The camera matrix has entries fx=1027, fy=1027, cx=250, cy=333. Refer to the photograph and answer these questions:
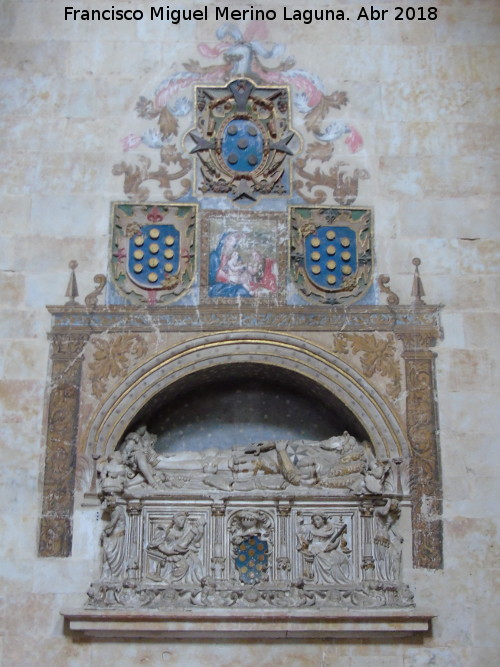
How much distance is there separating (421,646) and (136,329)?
3638mm

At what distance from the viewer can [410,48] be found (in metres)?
9.88

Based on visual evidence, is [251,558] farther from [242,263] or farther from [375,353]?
[242,263]

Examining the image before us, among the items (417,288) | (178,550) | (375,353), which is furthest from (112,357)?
(417,288)

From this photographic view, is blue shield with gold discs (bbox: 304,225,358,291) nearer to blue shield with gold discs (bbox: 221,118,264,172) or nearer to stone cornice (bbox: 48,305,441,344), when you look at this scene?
stone cornice (bbox: 48,305,441,344)

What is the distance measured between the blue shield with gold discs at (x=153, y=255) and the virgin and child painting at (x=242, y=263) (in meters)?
0.35

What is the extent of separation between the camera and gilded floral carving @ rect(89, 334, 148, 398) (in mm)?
9031

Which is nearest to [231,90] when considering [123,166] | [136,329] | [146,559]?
[123,166]

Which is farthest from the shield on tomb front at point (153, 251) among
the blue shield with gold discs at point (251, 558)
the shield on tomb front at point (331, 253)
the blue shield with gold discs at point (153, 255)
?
the blue shield with gold discs at point (251, 558)

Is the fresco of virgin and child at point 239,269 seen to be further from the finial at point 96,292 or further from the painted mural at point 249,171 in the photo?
the finial at point 96,292

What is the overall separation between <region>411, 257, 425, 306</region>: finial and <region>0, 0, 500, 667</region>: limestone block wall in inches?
2.3

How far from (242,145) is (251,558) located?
3.79 m

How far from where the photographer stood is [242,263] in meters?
9.36

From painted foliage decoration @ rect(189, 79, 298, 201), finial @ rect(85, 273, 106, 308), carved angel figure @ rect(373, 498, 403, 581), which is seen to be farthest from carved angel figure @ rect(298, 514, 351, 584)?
painted foliage decoration @ rect(189, 79, 298, 201)

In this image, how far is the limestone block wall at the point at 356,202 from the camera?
27.9 ft
